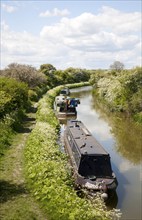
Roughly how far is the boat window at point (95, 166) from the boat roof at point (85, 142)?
29cm

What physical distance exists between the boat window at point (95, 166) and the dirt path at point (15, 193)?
3306 millimetres

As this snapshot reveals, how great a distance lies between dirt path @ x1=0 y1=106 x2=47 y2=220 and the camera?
12547 mm

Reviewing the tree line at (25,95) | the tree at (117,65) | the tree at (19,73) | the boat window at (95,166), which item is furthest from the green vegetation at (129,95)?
the tree at (117,65)

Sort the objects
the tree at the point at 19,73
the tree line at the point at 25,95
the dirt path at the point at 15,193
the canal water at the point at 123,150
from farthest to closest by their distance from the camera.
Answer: the tree at the point at 19,73 < the tree line at the point at 25,95 < the canal water at the point at 123,150 < the dirt path at the point at 15,193

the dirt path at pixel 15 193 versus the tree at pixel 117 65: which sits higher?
the tree at pixel 117 65

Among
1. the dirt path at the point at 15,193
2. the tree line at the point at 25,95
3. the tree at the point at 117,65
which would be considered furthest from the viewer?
the tree at the point at 117,65

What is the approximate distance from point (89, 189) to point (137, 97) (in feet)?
89.6

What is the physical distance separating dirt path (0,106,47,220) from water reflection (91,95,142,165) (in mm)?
8942

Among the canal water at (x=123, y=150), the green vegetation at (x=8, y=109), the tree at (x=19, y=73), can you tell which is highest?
the tree at (x=19, y=73)

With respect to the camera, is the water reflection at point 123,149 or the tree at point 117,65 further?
the tree at point 117,65

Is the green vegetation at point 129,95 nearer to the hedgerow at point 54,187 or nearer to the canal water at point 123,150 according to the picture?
the canal water at point 123,150

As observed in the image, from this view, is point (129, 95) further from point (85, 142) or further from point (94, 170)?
point (94, 170)

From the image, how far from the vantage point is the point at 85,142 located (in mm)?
20891

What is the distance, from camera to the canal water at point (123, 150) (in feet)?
57.6
